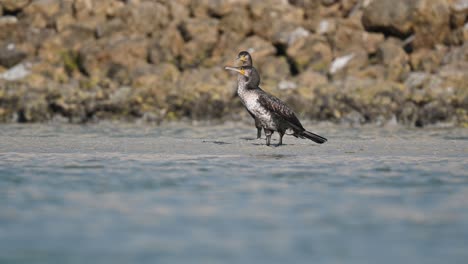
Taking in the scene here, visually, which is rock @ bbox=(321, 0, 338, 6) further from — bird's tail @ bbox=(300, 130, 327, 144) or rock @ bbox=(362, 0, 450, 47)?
bird's tail @ bbox=(300, 130, 327, 144)

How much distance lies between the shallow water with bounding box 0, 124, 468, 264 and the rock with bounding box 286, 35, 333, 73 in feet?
37.6

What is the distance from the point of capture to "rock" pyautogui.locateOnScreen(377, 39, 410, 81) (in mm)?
22906

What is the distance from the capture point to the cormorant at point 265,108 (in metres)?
12.5

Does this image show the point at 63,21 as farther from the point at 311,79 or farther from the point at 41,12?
the point at 311,79

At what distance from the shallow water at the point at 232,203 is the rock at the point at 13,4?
1737 cm

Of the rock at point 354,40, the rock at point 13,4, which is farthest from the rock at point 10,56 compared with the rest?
the rock at point 354,40

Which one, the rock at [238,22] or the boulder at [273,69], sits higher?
the rock at [238,22]

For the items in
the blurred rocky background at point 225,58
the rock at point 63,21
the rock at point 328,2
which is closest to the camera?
the blurred rocky background at point 225,58

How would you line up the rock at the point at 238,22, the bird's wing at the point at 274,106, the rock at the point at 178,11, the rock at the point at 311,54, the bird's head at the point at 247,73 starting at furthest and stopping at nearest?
1. the rock at the point at 178,11
2. the rock at the point at 238,22
3. the rock at the point at 311,54
4. the bird's head at the point at 247,73
5. the bird's wing at the point at 274,106

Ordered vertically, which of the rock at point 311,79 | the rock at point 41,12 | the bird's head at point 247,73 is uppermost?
the rock at point 41,12

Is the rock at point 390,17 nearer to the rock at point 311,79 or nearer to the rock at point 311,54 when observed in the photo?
the rock at point 311,54

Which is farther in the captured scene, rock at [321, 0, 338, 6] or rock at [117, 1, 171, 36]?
rock at [321, 0, 338, 6]

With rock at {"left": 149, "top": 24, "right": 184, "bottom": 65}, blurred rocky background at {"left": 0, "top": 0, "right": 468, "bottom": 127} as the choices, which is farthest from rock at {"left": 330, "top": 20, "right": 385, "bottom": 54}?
rock at {"left": 149, "top": 24, "right": 184, "bottom": 65}

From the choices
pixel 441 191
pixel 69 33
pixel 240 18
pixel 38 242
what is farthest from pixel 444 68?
pixel 38 242
